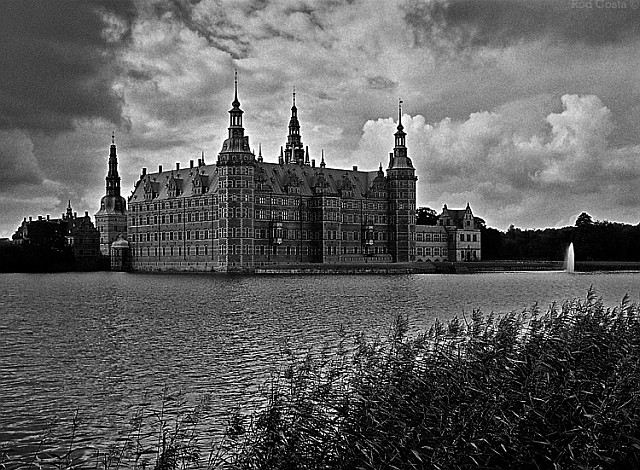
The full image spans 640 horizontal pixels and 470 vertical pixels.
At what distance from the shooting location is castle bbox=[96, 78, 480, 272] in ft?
320

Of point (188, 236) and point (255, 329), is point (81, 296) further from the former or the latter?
point (188, 236)

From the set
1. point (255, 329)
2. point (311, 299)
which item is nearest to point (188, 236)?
point (311, 299)

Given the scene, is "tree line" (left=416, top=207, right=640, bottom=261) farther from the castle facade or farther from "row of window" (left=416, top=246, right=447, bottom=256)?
the castle facade

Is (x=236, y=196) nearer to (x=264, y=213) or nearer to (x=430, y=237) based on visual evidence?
(x=264, y=213)

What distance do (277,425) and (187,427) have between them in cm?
459

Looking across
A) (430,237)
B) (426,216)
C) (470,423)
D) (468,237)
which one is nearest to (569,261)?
(468,237)

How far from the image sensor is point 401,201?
118 metres

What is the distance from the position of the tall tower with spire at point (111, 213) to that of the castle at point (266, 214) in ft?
0.79

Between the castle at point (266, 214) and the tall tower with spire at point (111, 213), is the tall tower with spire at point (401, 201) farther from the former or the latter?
the tall tower with spire at point (111, 213)

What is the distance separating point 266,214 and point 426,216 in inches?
2163

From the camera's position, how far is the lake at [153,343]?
53.5ft

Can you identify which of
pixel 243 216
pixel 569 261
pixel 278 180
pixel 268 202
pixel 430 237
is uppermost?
pixel 278 180

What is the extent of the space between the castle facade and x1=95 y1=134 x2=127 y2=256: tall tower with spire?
9648 mm

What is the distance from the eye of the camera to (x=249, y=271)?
95500 mm
